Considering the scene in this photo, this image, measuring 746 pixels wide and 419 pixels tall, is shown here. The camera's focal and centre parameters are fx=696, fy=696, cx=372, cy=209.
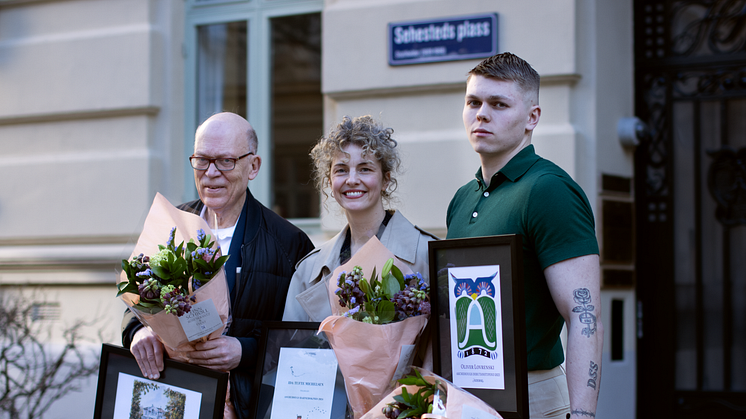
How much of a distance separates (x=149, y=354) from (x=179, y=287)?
0.41 metres

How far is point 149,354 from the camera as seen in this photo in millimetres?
2479

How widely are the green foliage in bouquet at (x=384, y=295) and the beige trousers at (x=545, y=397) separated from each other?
42 centimetres

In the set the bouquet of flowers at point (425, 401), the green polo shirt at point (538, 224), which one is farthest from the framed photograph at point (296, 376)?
the green polo shirt at point (538, 224)

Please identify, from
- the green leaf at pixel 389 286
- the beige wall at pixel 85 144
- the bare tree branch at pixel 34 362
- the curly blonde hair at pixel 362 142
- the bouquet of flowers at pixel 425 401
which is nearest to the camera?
the bouquet of flowers at pixel 425 401

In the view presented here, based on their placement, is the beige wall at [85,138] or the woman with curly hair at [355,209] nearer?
the woman with curly hair at [355,209]

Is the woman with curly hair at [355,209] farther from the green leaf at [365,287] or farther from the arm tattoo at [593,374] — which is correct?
the arm tattoo at [593,374]

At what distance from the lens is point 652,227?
4762 mm

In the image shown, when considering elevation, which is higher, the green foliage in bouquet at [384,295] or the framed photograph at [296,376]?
the green foliage in bouquet at [384,295]

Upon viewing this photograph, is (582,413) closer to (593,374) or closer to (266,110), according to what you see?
(593,374)

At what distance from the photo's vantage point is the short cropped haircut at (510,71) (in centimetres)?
216

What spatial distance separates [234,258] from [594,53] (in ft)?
9.32

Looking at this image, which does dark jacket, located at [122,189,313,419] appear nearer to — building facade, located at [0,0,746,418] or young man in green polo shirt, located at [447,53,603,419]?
young man in green polo shirt, located at [447,53,603,419]

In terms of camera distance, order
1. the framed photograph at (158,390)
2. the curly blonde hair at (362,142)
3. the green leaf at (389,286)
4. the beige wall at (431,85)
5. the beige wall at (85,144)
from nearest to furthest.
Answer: the green leaf at (389,286) < the framed photograph at (158,390) < the curly blonde hair at (362,142) < the beige wall at (431,85) < the beige wall at (85,144)

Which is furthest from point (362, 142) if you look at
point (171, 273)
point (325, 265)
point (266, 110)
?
point (266, 110)
